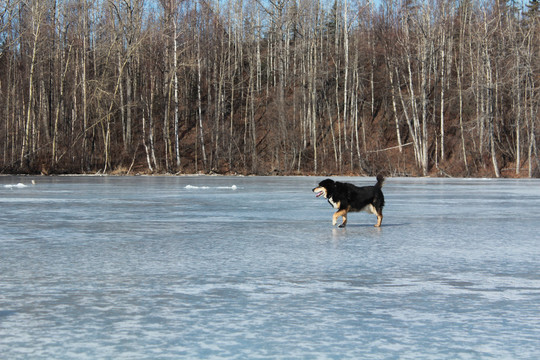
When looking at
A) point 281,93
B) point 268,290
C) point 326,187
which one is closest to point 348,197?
point 326,187

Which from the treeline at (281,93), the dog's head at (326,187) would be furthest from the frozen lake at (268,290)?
the treeline at (281,93)

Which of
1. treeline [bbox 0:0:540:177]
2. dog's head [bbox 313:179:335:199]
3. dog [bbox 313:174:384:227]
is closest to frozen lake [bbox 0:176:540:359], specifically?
dog [bbox 313:174:384:227]

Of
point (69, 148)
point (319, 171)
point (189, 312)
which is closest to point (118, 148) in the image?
point (69, 148)

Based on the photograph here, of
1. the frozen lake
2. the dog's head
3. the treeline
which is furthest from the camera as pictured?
the treeline

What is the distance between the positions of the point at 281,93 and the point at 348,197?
133 ft

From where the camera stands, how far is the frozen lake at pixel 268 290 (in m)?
4.29

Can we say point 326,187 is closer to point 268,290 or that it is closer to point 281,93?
point 268,290

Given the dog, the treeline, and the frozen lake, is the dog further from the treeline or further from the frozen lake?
the treeline

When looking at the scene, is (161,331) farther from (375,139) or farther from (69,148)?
(375,139)

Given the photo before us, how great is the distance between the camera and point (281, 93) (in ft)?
170

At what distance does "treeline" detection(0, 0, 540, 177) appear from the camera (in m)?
46.4

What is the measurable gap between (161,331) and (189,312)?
609 mm

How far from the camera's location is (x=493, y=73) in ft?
164

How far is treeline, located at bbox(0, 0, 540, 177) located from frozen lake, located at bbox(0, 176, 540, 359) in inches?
1329
